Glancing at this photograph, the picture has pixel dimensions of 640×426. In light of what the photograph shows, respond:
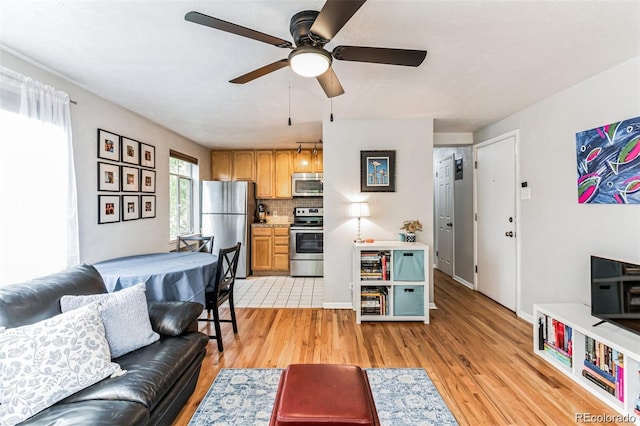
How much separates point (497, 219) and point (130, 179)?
4588 millimetres

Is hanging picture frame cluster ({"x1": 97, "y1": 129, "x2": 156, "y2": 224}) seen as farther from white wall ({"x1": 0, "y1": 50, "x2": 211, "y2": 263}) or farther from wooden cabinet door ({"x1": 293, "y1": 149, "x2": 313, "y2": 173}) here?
wooden cabinet door ({"x1": 293, "y1": 149, "x2": 313, "y2": 173})

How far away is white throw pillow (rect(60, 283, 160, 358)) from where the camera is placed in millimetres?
1644

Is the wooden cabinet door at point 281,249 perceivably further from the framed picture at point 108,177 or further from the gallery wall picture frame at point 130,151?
the framed picture at point 108,177

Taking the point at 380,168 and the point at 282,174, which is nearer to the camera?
the point at 380,168

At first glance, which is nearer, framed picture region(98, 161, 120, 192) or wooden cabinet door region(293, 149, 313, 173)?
framed picture region(98, 161, 120, 192)

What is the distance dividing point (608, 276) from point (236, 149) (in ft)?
17.8

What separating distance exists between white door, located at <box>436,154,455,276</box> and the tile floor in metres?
2.40

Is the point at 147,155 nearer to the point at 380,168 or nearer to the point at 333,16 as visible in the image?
the point at 380,168

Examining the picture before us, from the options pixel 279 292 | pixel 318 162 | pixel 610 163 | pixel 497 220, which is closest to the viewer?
pixel 610 163

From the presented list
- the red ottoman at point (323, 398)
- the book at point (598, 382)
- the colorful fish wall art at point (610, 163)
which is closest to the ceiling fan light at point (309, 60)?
the red ottoman at point (323, 398)

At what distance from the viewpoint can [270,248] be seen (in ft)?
17.7

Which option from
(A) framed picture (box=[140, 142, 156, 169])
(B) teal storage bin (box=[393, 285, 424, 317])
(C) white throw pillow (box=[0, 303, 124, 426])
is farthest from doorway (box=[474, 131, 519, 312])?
(A) framed picture (box=[140, 142, 156, 169])

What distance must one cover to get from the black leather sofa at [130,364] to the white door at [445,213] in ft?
14.7

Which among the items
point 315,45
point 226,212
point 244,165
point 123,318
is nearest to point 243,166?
point 244,165
